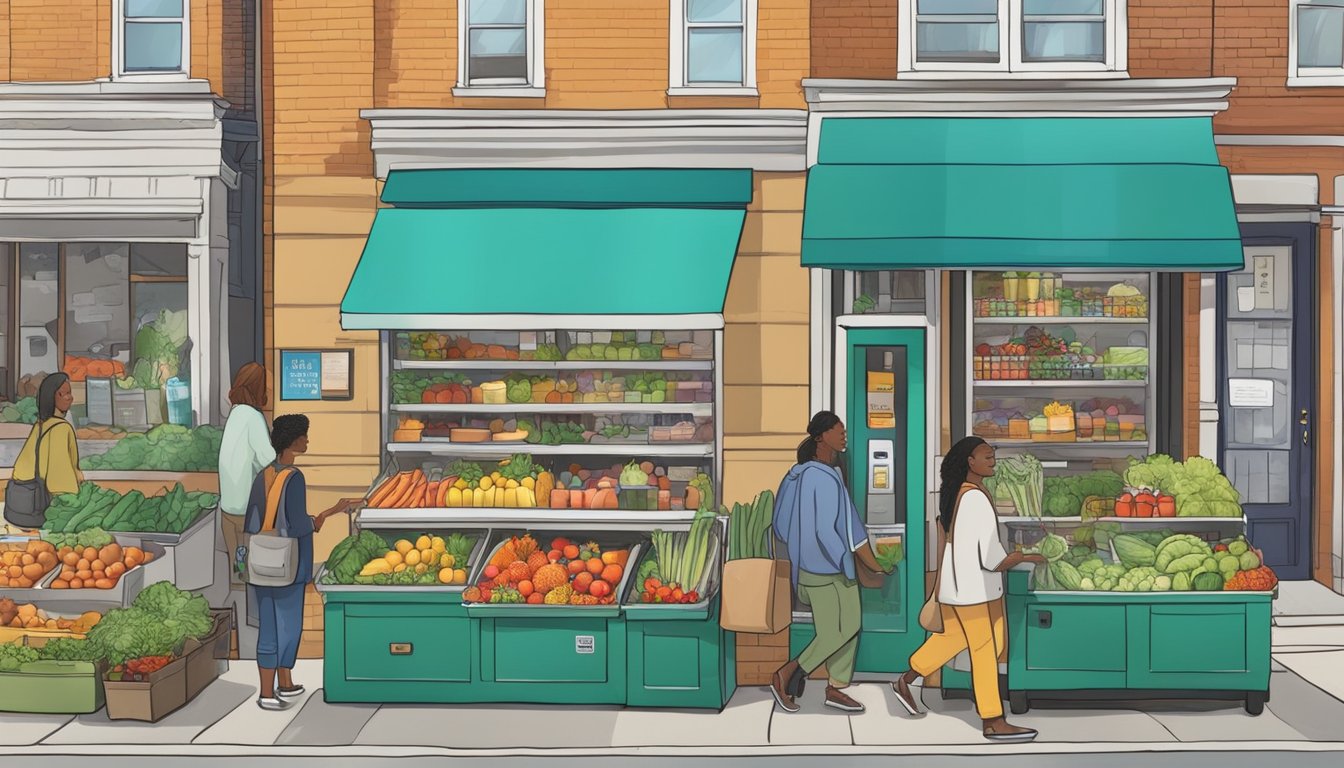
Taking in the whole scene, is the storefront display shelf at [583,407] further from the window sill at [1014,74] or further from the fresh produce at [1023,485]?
the window sill at [1014,74]

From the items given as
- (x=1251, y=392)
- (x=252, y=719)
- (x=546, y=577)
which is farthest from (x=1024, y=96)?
(x=252, y=719)

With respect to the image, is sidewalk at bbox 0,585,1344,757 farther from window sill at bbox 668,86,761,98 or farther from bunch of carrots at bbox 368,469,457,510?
window sill at bbox 668,86,761,98

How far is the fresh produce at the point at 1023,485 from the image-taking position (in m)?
10.1

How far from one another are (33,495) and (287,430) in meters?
3.06

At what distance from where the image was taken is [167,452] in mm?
11352

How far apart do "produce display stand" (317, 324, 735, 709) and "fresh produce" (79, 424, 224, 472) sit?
70.2 inches

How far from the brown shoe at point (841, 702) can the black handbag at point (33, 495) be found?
6581 millimetres

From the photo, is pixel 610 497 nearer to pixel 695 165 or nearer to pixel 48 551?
pixel 695 165

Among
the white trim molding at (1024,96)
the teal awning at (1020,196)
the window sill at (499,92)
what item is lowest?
the teal awning at (1020,196)

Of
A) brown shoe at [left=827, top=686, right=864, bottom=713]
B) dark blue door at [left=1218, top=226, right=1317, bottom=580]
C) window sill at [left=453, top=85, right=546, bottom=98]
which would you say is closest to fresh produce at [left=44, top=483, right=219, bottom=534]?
window sill at [left=453, top=85, right=546, bottom=98]

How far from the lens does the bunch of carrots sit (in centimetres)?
1027

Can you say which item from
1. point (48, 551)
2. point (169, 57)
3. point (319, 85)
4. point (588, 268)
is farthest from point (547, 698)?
point (169, 57)

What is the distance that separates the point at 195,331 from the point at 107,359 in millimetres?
1419

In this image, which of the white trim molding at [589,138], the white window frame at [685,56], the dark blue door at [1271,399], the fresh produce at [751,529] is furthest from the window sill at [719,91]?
the dark blue door at [1271,399]
